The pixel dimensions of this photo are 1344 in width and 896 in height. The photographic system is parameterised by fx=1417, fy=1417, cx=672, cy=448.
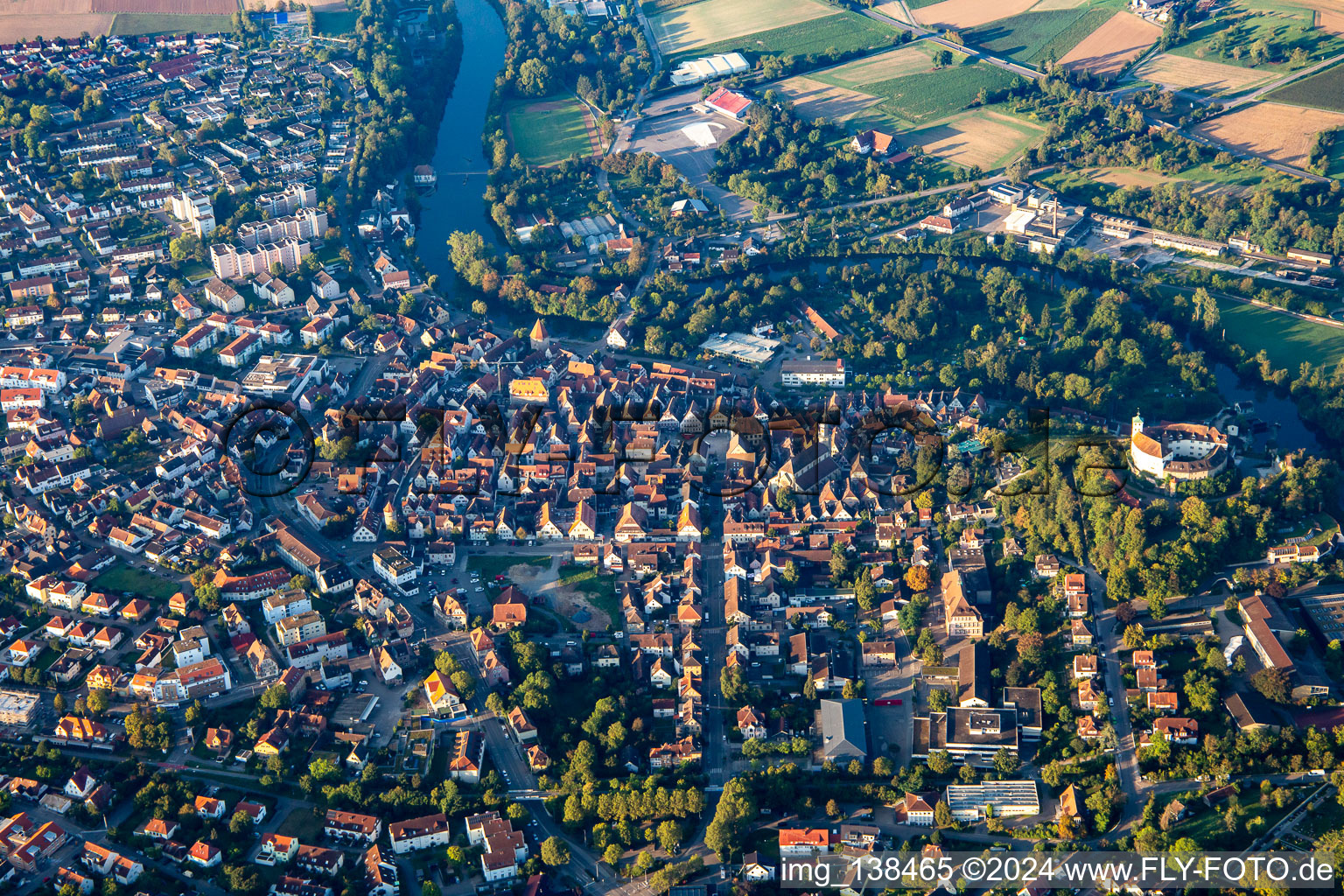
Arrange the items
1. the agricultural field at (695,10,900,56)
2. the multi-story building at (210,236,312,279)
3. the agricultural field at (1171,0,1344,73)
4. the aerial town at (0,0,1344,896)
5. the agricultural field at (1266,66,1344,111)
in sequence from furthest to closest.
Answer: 1. the agricultural field at (695,10,900,56)
2. the agricultural field at (1171,0,1344,73)
3. the agricultural field at (1266,66,1344,111)
4. the multi-story building at (210,236,312,279)
5. the aerial town at (0,0,1344,896)

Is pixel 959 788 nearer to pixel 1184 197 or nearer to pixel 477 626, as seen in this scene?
pixel 477 626

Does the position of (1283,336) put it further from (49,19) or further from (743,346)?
(49,19)

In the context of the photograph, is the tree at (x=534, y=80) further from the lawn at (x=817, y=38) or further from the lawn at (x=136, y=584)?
the lawn at (x=136, y=584)

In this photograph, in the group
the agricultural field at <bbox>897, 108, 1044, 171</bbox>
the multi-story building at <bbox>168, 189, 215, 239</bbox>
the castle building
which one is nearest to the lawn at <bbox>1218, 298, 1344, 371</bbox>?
the castle building

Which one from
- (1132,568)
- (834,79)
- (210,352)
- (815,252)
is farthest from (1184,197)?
(210,352)

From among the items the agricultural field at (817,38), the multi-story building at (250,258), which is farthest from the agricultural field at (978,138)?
the multi-story building at (250,258)

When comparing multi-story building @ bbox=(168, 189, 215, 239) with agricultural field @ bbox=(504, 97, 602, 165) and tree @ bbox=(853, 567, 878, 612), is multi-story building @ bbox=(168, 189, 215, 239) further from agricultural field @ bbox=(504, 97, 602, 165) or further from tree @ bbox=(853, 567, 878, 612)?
tree @ bbox=(853, 567, 878, 612)
